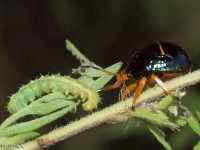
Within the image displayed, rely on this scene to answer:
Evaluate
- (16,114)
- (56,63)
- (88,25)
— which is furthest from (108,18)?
(16,114)

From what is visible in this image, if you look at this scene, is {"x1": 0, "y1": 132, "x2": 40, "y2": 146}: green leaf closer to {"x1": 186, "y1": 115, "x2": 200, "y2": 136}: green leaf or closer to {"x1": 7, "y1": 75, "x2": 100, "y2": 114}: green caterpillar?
{"x1": 7, "y1": 75, "x2": 100, "y2": 114}: green caterpillar

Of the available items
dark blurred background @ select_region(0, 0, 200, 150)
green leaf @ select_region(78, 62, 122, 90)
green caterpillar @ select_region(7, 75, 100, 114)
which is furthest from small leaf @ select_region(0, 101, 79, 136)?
dark blurred background @ select_region(0, 0, 200, 150)

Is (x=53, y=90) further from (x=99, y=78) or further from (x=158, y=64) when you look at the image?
(x=158, y=64)

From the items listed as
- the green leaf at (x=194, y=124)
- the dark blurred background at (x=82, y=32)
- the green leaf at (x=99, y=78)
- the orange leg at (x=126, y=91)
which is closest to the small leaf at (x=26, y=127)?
the green leaf at (x=99, y=78)

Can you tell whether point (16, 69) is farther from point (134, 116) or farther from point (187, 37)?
point (134, 116)

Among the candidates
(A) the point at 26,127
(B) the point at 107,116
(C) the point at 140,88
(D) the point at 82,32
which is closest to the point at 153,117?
(B) the point at 107,116
